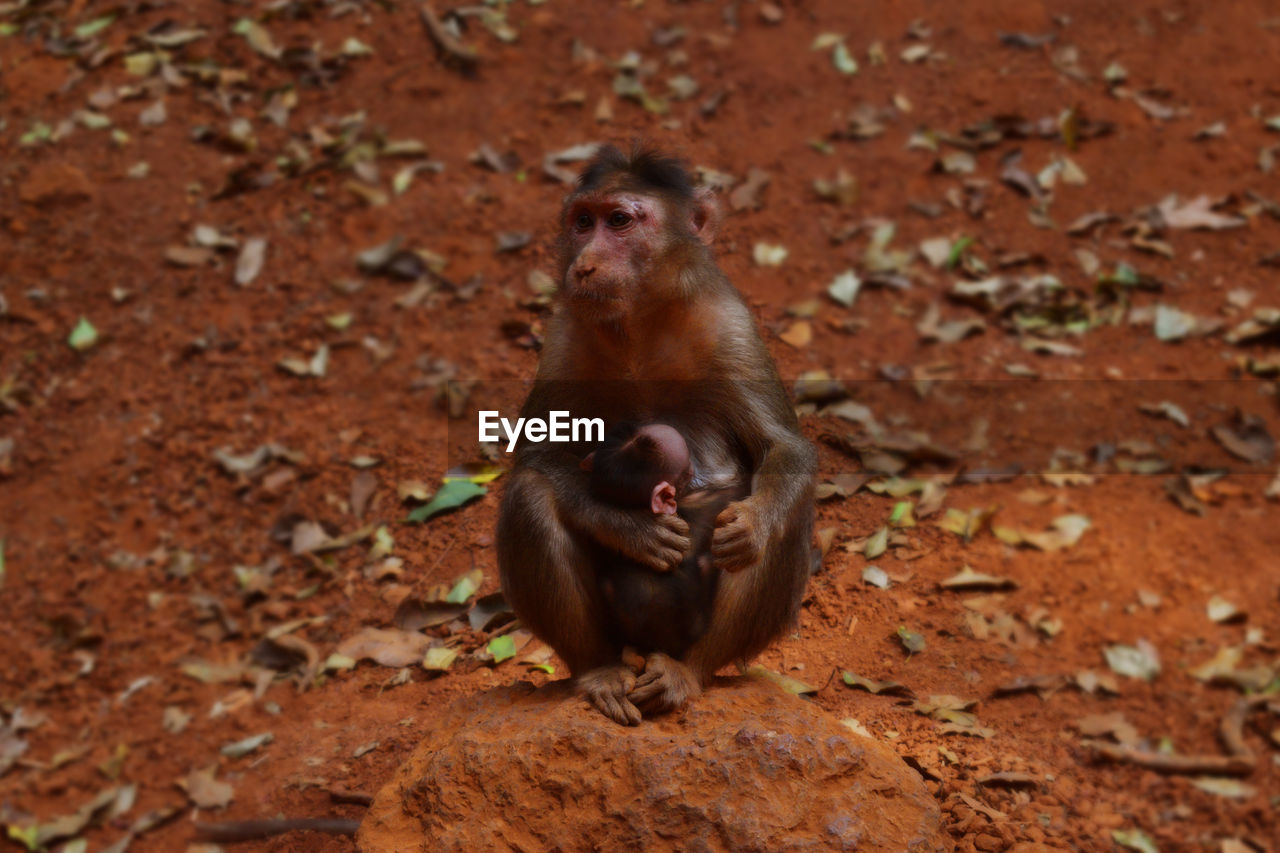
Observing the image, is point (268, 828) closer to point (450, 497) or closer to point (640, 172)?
point (450, 497)

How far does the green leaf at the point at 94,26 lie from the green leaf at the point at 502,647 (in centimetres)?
815

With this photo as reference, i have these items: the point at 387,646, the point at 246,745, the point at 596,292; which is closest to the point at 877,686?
the point at 596,292

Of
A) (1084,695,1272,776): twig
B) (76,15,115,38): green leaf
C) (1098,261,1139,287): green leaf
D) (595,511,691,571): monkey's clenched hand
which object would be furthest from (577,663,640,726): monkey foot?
(76,15,115,38): green leaf

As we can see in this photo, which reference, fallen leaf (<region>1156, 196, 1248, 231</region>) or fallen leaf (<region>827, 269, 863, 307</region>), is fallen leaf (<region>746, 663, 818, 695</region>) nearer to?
fallen leaf (<region>827, 269, 863, 307</region>)

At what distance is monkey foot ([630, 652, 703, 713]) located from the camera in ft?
12.6

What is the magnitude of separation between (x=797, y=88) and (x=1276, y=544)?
5.23m

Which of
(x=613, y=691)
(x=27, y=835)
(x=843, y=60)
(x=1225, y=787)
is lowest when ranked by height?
(x=27, y=835)

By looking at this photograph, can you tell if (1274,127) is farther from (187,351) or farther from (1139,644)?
(187,351)

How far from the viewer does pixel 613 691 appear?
3.89 meters

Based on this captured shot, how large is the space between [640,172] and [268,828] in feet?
10.4

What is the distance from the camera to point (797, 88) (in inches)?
390

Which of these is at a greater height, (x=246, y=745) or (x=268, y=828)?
(x=268, y=828)

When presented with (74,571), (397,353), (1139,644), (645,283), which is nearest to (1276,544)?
(1139,644)

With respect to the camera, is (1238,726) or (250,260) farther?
(250,260)
